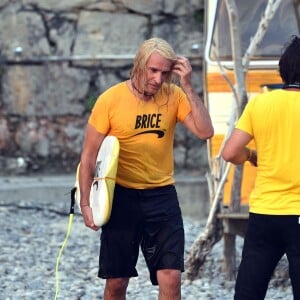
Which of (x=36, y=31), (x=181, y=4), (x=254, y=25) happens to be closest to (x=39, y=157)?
(x=36, y=31)

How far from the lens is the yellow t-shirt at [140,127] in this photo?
5.40 metres

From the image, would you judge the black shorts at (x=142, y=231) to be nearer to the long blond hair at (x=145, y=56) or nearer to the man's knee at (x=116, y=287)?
the man's knee at (x=116, y=287)

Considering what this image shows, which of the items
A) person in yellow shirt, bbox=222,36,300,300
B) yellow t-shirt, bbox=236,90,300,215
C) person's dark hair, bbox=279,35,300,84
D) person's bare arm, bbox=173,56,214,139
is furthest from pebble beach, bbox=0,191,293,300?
person's dark hair, bbox=279,35,300,84

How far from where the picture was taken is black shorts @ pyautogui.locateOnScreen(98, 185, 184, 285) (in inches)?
217

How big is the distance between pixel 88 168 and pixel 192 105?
63cm

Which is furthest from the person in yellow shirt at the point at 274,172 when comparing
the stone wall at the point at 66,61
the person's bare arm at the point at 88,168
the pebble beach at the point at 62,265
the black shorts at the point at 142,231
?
the stone wall at the point at 66,61

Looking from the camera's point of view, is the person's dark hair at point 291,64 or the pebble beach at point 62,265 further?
the pebble beach at point 62,265

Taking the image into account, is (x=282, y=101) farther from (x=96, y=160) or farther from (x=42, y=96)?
(x=42, y=96)

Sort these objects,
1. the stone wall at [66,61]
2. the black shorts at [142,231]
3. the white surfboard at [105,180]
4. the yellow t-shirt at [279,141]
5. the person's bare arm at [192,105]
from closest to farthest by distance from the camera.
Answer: the yellow t-shirt at [279,141]
the white surfboard at [105,180]
the person's bare arm at [192,105]
the black shorts at [142,231]
the stone wall at [66,61]

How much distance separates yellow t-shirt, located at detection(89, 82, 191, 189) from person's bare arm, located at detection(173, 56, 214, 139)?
6 cm

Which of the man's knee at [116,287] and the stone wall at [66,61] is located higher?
the stone wall at [66,61]

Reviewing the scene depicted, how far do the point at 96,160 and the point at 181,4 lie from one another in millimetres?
7698

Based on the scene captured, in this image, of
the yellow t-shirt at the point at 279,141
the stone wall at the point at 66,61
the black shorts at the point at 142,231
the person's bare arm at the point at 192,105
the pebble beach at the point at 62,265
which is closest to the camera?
the yellow t-shirt at the point at 279,141

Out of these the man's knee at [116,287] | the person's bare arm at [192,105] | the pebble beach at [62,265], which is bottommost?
the pebble beach at [62,265]
